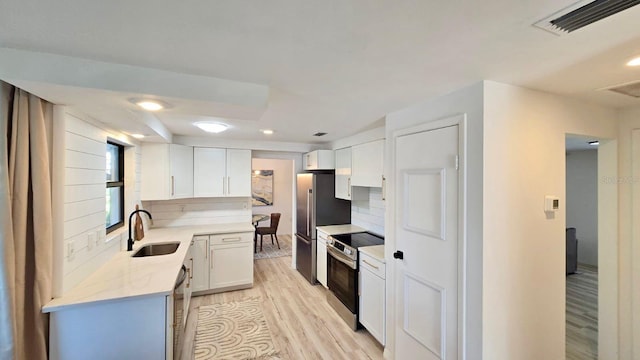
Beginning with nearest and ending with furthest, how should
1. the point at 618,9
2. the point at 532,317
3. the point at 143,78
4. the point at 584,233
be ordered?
the point at 618,9
the point at 143,78
the point at 532,317
the point at 584,233

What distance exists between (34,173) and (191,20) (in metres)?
1.42

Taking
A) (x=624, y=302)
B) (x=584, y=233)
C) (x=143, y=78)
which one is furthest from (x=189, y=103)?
(x=584, y=233)

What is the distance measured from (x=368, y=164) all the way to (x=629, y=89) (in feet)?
6.89

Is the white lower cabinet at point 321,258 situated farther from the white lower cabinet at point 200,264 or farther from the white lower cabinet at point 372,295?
the white lower cabinet at point 200,264

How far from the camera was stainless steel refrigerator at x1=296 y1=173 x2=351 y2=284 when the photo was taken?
13.4 feet

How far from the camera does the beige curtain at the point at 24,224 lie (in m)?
1.39

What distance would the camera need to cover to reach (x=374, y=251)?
2727 millimetres

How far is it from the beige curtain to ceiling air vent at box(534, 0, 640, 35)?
8.45 feet

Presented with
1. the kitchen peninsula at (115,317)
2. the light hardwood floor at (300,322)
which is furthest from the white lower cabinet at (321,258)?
the kitchen peninsula at (115,317)

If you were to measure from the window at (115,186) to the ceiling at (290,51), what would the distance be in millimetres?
1165

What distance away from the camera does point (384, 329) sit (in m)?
2.49

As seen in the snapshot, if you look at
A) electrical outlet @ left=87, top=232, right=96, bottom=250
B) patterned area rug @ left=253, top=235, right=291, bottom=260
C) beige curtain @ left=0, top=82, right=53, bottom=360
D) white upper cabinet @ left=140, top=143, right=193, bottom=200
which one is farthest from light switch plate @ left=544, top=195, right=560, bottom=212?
patterned area rug @ left=253, top=235, right=291, bottom=260

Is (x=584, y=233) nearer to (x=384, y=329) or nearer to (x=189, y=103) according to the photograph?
(x=384, y=329)

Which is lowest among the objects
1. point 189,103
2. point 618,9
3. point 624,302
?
point 624,302
